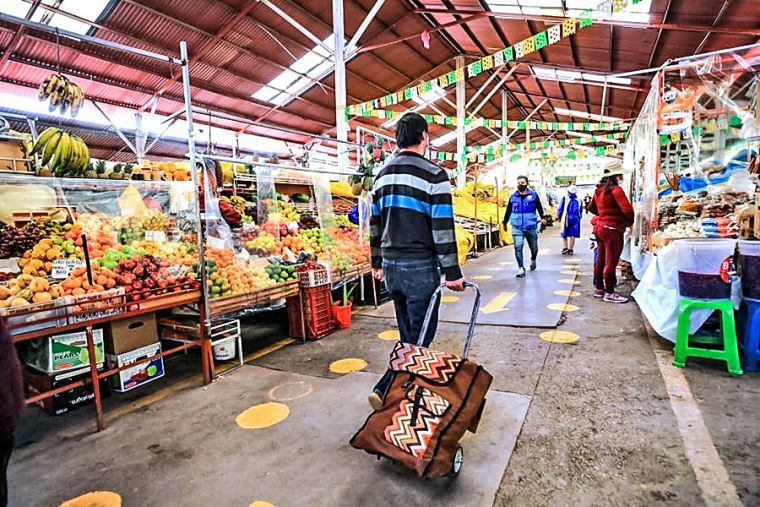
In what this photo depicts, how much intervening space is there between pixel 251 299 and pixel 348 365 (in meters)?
1.07

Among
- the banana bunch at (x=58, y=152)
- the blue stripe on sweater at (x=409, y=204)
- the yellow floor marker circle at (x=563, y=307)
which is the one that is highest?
the banana bunch at (x=58, y=152)

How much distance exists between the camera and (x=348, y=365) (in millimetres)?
3496

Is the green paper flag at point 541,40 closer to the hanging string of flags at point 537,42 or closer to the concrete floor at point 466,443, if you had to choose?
the hanging string of flags at point 537,42

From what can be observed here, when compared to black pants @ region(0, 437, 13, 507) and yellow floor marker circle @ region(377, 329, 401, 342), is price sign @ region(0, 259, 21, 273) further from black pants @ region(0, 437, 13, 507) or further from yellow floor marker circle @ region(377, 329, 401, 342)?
yellow floor marker circle @ region(377, 329, 401, 342)

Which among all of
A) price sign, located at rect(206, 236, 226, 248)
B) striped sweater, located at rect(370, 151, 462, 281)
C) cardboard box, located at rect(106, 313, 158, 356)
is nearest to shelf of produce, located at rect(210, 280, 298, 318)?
cardboard box, located at rect(106, 313, 158, 356)

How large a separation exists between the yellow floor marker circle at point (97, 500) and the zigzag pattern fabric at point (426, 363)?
1.47 metres

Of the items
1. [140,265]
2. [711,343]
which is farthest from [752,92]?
[140,265]

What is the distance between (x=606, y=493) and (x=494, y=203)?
41.4ft

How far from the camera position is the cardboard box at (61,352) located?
8.99 ft

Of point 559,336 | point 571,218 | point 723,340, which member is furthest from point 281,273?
point 571,218

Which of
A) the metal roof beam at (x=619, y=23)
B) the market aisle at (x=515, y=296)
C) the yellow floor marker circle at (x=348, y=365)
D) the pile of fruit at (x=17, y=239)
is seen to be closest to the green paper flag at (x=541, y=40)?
the metal roof beam at (x=619, y=23)

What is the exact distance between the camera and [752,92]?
431cm

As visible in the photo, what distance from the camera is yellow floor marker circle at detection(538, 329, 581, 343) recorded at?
3830mm

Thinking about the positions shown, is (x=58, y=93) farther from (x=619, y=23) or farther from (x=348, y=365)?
(x=619, y=23)
